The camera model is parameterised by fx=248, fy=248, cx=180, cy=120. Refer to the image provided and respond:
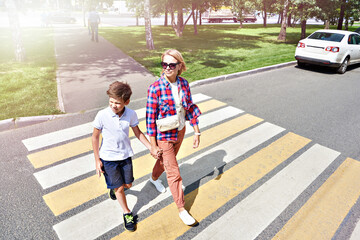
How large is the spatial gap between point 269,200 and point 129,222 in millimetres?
1958

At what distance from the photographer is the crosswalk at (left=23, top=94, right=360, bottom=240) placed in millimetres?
3043

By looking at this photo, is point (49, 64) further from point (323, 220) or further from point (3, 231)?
point (323, 220)

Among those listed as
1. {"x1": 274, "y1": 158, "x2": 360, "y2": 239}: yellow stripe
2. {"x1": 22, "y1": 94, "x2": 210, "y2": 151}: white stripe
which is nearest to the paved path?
{"x1": 22, "y1": 94, "x2": 210, "y2": 151}: white stripe

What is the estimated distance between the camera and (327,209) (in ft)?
11.1

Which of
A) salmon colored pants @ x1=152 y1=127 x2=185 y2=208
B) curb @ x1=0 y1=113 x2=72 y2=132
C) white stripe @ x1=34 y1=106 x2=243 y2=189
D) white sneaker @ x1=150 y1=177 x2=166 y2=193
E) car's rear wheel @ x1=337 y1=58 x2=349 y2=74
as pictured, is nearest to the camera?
salmon colored pants @ x1=152 y1=127 x2=185 y2=208

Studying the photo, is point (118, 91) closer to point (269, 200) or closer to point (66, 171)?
point (66, 171)

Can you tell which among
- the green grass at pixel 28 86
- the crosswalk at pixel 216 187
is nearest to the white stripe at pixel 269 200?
the crosswalk at pixel 216 187

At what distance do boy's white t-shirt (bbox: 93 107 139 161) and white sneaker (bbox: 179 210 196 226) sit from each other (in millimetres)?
1025

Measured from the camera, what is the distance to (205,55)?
42.5 ft

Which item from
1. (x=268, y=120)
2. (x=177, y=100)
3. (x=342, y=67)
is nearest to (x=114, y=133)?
(x=177, y=100)

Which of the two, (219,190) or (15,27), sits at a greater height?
(15,27)

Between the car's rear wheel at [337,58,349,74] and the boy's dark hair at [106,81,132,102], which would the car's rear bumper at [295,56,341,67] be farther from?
the boy's dark hair at [106,81,132,102]

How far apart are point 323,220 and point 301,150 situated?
1815mm

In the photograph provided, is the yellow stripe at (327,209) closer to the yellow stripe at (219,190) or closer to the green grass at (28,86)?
the yellow stripe at (219,190)
